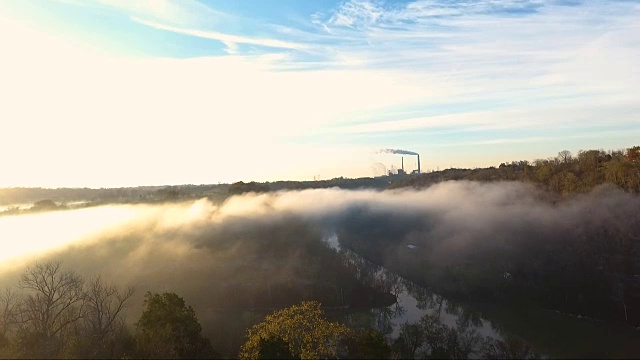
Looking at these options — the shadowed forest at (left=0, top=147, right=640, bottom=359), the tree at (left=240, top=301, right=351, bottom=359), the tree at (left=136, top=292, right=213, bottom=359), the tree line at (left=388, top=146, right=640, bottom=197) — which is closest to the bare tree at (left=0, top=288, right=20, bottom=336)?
the shadowed forest at (left=0, top=147, right=640, bottom=359)

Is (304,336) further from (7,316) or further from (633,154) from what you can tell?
(633,154)

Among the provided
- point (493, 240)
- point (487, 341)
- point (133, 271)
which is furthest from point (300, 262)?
point (487, 341)

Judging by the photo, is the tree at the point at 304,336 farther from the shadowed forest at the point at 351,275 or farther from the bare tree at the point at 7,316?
the bare tree at the point at 7,316

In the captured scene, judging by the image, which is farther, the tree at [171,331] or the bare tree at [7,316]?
the bare tree at [7,316]

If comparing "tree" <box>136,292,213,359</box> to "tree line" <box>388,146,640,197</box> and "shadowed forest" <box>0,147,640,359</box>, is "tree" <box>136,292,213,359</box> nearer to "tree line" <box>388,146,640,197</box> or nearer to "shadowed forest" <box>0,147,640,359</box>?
"shadowed forest" <box>0,147,640,359</box>

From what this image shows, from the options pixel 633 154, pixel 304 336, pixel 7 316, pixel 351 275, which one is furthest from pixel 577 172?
pixel 7 316

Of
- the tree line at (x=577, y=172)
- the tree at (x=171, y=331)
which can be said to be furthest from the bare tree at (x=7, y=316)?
the tree line at (x=577, y=172)

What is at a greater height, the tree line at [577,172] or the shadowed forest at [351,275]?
the tree line at [577,172]

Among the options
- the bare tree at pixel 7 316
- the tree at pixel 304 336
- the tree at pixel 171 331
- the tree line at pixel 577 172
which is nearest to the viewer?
the tree at pixel 171 331
